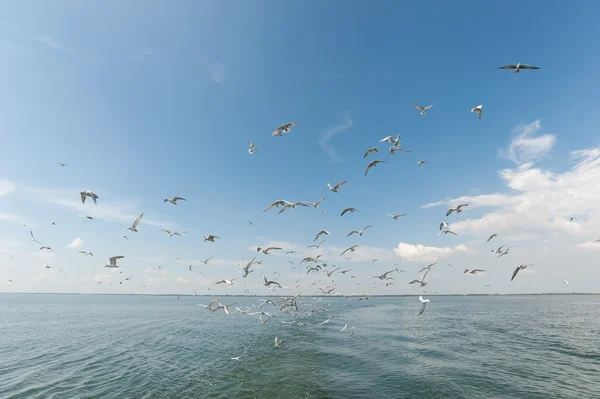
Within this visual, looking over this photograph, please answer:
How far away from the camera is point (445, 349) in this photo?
117ft

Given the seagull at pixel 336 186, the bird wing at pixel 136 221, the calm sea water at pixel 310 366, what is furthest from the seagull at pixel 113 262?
the seagull at pixel 336 186

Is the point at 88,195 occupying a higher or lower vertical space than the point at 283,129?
lower

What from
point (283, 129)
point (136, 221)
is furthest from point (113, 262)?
point (283, 129)

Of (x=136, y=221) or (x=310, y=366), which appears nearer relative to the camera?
(x=136, y=221)

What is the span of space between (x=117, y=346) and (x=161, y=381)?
876 inches

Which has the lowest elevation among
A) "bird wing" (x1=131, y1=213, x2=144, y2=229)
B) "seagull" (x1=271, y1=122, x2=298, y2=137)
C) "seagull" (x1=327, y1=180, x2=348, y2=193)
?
"bird wing" (x1=131, y1=213, x2=144, y2=229)

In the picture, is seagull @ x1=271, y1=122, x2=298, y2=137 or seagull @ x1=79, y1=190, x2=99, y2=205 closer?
seagull @ x1=79, y1=190, x2=99, y2=205

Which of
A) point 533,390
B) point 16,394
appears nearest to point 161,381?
point 16,394

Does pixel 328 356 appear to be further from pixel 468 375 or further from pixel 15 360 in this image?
pixel 15 360

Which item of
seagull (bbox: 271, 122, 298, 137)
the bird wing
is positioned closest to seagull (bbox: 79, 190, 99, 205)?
the bird wing

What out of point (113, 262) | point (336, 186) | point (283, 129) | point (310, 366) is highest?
point (283, 129)

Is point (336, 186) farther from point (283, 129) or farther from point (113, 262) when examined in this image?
point (113, 262)

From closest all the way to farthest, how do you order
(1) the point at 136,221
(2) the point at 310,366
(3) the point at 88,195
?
(3) the point at 88,195
(1) the point at 136,221
(2) the point at 310,366

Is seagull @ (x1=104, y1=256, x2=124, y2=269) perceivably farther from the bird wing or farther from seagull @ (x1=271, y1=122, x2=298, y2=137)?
seagull @ (x1=271, y1=122, x2=298, y2=137)
